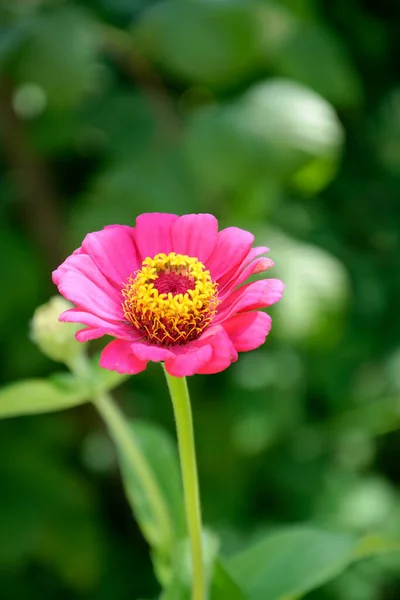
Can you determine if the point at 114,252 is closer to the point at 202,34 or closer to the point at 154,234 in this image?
the point at 154,234

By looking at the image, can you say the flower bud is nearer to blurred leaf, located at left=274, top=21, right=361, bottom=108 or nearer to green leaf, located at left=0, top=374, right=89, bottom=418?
green leaf, located at left=0, top=374, right=89, bottom=418

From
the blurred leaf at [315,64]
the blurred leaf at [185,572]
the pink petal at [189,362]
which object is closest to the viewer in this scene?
the pink petal at [189,362]

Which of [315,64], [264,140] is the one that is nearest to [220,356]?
[264,140]

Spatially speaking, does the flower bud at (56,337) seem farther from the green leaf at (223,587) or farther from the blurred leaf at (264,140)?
the blurred leaf at (264,140)

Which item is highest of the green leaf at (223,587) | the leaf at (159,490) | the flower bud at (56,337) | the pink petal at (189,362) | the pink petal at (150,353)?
the pink petal at (189,362)

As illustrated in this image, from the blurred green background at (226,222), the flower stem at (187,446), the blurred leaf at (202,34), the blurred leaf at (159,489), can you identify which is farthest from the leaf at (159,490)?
the blurred leaf at (202,34)

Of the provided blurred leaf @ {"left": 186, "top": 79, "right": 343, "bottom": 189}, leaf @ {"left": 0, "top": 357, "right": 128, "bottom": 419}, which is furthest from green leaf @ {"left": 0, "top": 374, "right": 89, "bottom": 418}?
blurred leaf @ {"left": 186, "top": 79, "right": 343, "bottom": 189}

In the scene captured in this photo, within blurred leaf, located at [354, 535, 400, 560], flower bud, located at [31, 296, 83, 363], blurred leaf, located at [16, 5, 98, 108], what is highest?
blurred leaf, located at [16, 5, 98, 108]

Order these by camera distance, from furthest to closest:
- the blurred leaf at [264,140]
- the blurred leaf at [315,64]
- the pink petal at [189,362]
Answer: the blurred leaf at [315,64] → the blurred leaf at [264,140] → the pink petal at [189,362]
